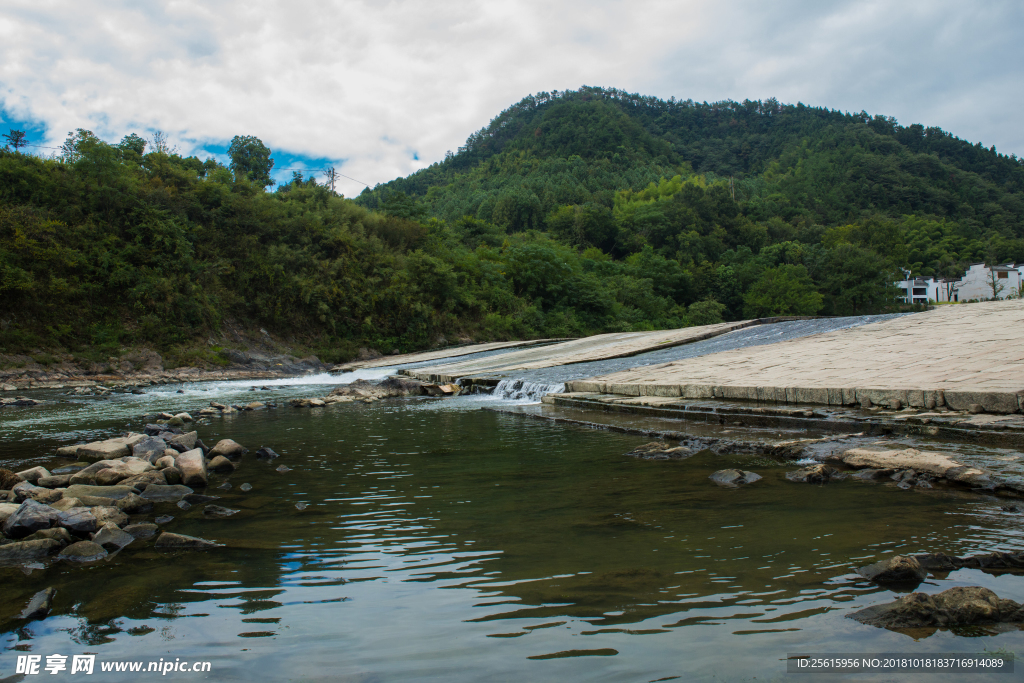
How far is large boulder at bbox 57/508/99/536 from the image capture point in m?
3.26

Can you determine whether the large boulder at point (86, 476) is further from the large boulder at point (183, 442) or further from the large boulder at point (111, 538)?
the large boulder at point (111, 538)

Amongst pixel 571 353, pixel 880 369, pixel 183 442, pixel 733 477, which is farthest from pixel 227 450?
pixel 571 353

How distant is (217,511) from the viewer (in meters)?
3.77

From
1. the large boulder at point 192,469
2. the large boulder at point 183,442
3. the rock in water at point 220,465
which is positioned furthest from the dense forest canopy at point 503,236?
the large boulder at point 192,469

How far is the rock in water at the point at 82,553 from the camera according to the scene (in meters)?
2.97

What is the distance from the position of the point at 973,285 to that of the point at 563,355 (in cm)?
5441

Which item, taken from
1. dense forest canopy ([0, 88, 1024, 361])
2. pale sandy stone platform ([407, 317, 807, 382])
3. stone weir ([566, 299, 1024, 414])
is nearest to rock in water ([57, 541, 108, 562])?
stone weir ([566, 299, 1024, 414])

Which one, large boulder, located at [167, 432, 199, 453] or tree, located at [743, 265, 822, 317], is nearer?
large boulder, located at [167, 432, 199, 453]

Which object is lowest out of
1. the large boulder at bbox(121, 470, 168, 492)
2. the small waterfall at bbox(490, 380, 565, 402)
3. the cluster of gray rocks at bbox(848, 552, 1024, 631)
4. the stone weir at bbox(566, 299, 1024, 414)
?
the cluster of gray rocks at bbox(848, 552, 1024, 631)

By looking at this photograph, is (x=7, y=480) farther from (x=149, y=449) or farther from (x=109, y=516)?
(x=109, y=516)

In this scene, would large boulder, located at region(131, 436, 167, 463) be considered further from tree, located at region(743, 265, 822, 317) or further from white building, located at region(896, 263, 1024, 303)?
white building, located at region(896, 263, 1024, 303)

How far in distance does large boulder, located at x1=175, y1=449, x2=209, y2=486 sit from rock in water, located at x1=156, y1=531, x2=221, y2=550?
5.59 feet

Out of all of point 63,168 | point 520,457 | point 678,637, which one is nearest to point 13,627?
point 678,637

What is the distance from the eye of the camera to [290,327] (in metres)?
26.9
